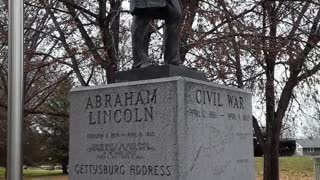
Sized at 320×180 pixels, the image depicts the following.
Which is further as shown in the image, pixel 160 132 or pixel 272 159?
pixel 272 159

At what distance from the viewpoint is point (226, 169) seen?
5461mm

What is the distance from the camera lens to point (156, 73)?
212 inches

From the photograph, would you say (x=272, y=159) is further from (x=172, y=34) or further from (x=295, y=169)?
(x=172, y=34)

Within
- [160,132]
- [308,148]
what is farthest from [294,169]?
[308,148]

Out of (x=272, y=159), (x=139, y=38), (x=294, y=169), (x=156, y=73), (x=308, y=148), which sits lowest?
(x=308, y=148)

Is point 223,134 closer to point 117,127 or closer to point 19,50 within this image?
point 117,127

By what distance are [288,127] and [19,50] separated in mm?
14938

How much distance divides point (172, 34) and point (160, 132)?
3.91 feet

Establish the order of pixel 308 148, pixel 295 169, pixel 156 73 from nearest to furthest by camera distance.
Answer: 1. pixel 156 73
2. pixel 295 169
3. pixel 308 148

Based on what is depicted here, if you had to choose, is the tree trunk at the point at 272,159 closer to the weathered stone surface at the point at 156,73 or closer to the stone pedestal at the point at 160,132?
the stone pedestal at the point at 160,132

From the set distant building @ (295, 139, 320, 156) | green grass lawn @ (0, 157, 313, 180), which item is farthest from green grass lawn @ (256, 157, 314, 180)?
distant building @ (295, 139, 320, 156)

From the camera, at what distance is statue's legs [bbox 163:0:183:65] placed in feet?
18.7

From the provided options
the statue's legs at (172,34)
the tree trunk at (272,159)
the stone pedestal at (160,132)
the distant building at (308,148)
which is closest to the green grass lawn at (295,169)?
the tree trunk at (272,159)

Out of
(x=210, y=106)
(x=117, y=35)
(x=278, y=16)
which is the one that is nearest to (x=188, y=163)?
(x=210, y=106)
